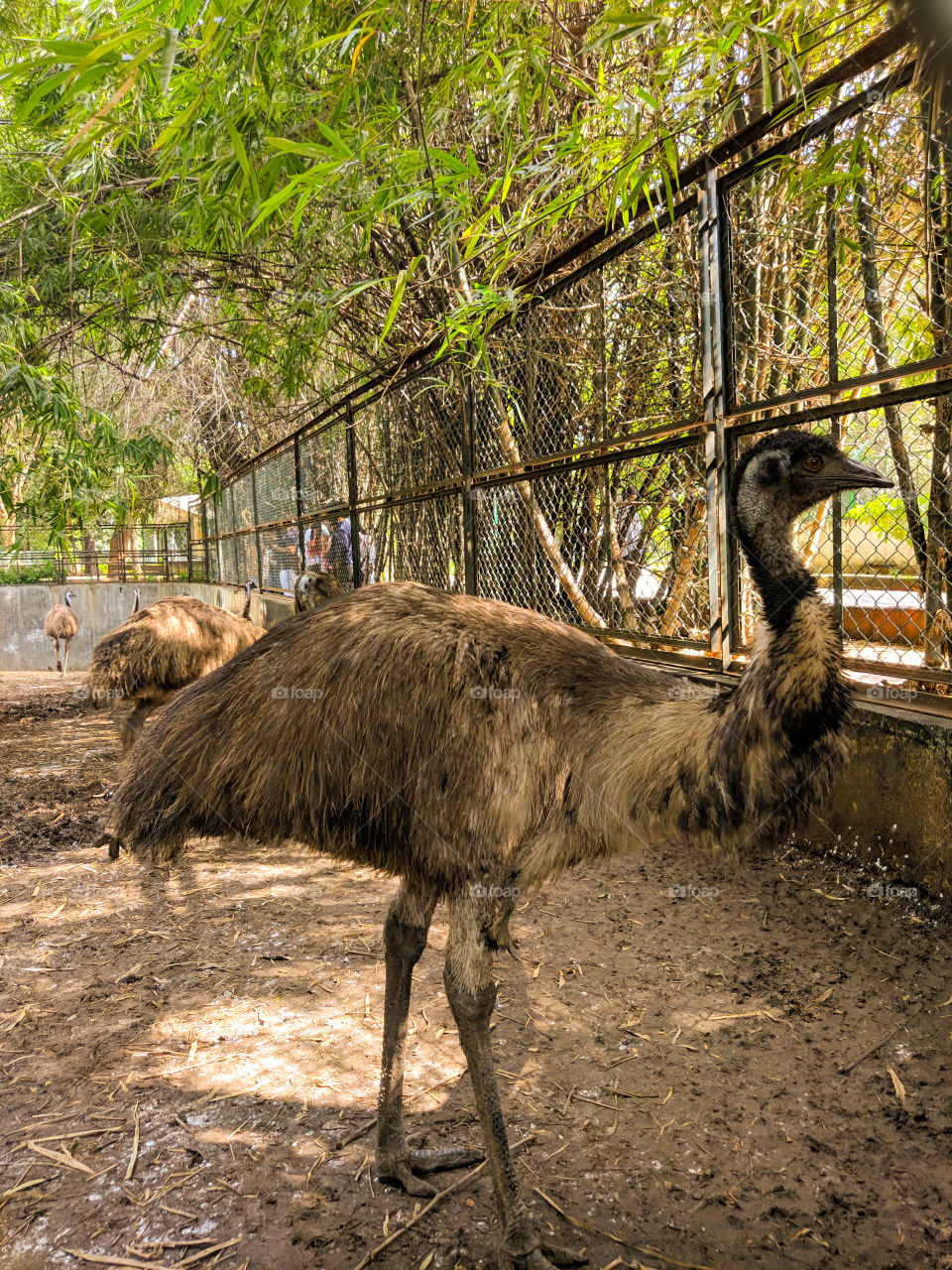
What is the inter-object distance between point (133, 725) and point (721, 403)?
4522 millimetres

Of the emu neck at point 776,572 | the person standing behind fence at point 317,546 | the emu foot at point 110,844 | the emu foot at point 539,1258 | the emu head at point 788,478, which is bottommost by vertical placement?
the emu foot at point 539,1258

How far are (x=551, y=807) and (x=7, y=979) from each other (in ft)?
7.78

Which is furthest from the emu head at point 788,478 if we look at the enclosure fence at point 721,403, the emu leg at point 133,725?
the emu leg at point 133,725

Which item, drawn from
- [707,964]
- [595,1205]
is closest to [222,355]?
[707,964]

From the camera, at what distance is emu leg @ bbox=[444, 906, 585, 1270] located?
1938 mm

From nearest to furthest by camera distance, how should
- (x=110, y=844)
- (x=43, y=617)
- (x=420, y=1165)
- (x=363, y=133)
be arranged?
1. (x=420, y=1165)
2. (x=363, y=133)
3. (x=110, y=844)
4. (x=43, y=617)

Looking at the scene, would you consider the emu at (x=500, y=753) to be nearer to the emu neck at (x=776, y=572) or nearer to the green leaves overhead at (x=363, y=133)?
the emu neck at (x=776, y=572)

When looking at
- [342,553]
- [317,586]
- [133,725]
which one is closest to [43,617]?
[342,553]

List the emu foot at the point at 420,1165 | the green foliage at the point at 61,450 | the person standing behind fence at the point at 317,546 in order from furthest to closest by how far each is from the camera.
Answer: the person standing behind fence at the point at 317,546
the green foliage at the point at 61,450
the emu foot at the point at 420,1165

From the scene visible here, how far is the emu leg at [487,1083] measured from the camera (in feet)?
6.36

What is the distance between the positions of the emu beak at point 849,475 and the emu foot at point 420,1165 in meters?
1.81

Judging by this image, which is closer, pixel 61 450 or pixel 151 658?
pixel 151 658

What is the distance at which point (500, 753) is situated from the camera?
2.02 m

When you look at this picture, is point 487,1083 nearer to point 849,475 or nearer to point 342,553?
point 849,475
